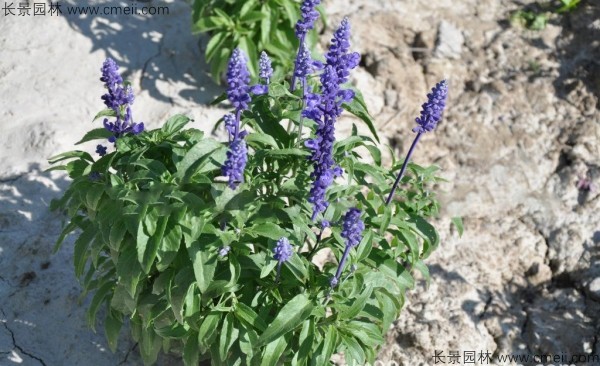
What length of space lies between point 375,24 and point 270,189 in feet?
11.6

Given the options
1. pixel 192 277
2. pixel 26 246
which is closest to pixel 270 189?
pixel 192 277

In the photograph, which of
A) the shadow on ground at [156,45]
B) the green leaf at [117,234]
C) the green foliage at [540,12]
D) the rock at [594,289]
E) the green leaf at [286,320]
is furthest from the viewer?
the green foliage at [540,12]

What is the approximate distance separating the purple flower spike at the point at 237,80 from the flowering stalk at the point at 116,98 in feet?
2.23

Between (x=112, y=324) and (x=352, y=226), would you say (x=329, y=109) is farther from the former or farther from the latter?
(x=112, y=324)

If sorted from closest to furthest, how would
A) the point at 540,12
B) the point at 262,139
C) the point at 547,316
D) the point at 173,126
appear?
the point at 262,139 < the point at 173,126 < the point at 547,316 < the point at 540,12

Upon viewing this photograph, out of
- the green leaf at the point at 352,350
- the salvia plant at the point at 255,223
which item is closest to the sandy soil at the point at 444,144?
the salvia plant at the point at 255,223

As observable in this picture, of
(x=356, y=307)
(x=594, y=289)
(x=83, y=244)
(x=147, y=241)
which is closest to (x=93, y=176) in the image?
(x=83, y=244)

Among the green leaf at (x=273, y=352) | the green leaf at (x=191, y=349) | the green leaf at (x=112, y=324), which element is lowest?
the green leaf at (x=112, y=324)

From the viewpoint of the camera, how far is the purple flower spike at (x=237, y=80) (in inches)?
145

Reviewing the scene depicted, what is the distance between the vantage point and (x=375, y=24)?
7305 millimetres

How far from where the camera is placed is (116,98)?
4.12m

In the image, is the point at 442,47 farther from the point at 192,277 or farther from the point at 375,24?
the point at 192,277

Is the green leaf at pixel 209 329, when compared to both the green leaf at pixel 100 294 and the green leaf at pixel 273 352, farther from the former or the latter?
the green leaf at pixel 100 294

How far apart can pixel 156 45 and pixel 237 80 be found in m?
3.53
